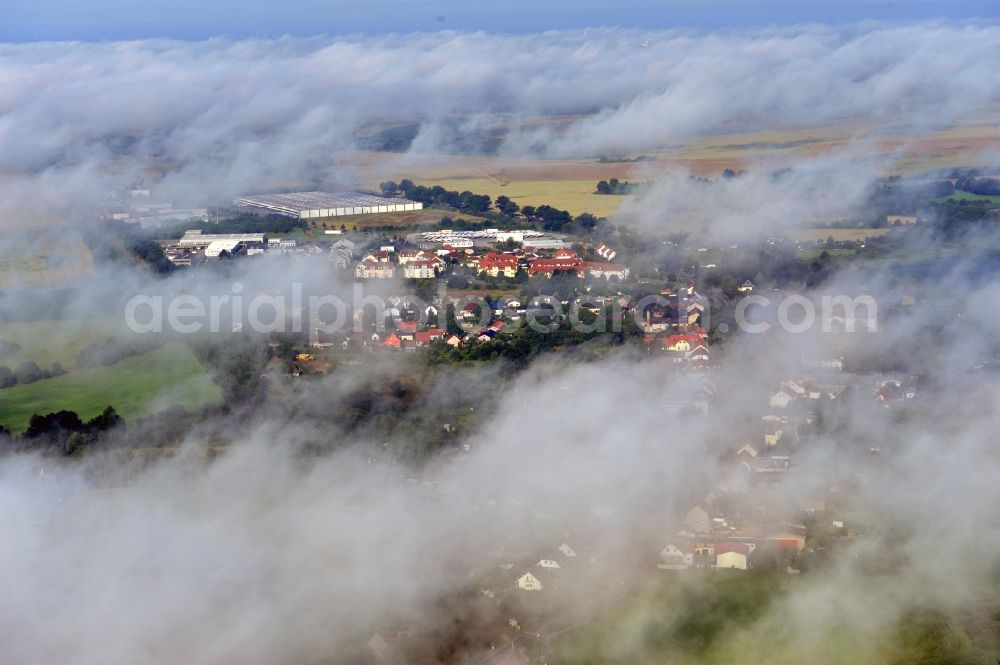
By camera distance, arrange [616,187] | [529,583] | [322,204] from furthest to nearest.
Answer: [322,204] < [616,187] < [529,583]

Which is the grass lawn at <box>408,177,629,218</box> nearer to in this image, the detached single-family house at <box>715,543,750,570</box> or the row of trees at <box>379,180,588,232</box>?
the row of trees at <box>379,180,588,232</box>

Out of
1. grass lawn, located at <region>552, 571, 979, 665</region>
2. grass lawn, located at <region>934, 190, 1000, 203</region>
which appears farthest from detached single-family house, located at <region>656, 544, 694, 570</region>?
grass lawn, located at <region>934, 190, 1000, 203</region>

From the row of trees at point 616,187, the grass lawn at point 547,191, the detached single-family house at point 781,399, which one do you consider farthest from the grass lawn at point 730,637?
the row of trees at point 616,187

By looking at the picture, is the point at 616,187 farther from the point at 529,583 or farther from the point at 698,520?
the point at 529,583

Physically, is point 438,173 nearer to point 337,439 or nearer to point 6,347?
point 6,347

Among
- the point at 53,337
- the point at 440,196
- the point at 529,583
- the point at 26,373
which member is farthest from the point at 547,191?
the point at 529,583

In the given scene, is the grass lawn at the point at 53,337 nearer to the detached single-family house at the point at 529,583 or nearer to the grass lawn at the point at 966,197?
the detached single-family house at the point at 529,583
